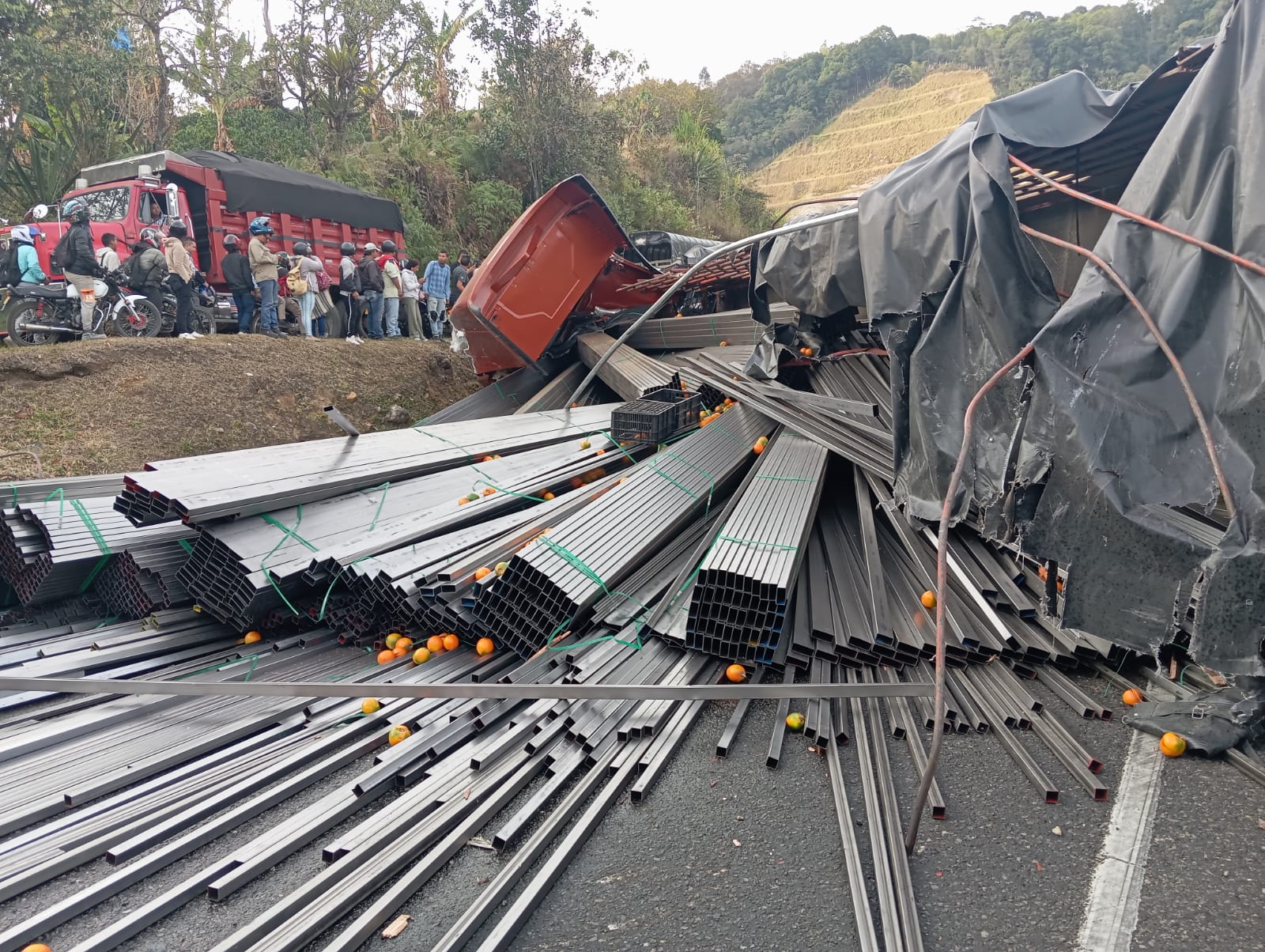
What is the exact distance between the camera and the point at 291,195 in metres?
12.6

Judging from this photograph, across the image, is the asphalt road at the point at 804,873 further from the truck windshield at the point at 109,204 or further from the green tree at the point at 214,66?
the green tree at the point at 214,66

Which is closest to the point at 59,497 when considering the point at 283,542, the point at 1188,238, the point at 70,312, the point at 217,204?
the point at 283,542

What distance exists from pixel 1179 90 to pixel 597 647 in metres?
4.28

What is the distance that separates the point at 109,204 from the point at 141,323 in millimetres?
2729

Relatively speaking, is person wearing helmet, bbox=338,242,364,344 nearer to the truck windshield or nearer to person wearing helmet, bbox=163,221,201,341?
person wearing helmet, bbox=163,221,201,341

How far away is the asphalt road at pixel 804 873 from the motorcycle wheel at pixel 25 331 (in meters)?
8.67

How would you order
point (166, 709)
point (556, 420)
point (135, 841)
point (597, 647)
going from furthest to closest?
1. point (556, 420)
2. point (597, 647)
3. point (166, 709)
4. point (135, 841)

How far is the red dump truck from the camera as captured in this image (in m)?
10.7

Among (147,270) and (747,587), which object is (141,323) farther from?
(747,587)

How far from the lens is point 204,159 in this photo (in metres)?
12.2

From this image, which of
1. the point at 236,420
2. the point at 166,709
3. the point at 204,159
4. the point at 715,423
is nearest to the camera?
the point at 166,709

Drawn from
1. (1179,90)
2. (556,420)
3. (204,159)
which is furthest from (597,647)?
(204,159)

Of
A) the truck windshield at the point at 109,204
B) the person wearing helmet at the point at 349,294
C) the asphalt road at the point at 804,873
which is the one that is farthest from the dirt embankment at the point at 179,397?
the asphalt road at the point at 804,873

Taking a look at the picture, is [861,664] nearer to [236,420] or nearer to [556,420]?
[556,420]
